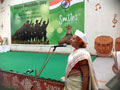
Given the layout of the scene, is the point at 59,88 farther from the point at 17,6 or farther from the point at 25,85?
the point at 17,6

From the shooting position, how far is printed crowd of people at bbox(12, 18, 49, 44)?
386cm

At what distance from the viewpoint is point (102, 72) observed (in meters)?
1.95

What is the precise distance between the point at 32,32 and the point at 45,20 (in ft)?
2.13

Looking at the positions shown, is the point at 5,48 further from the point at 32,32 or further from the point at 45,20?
the point at 45,20

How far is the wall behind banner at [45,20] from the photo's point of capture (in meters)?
3.34

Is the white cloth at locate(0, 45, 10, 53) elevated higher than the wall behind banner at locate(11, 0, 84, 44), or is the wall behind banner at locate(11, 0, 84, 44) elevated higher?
the wall behind banner at locate(11, 0, 84, 44)

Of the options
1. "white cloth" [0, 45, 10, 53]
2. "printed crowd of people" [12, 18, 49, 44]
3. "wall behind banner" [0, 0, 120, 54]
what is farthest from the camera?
"white cloth" [0, 45, 10, 53]

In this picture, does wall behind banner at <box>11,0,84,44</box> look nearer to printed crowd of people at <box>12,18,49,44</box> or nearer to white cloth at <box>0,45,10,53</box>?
printed crowd of people at <box>12,18,49,44</box>

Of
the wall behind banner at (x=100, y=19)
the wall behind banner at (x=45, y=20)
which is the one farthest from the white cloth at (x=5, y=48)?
the wall behind banner at (x=100, y=19)

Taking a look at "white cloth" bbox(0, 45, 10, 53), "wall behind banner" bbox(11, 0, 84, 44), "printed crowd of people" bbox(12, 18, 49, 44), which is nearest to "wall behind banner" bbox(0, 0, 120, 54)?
"wall behind banner" bbox(11, 0, 84, 44)

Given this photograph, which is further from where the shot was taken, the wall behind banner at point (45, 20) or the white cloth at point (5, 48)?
the white cloth at point (5, 48)

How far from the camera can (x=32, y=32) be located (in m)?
4.09

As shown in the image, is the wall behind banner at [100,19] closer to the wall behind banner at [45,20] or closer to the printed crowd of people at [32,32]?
the wall behind banner at [45,20]

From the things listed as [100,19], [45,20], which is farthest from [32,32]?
[100,19]
